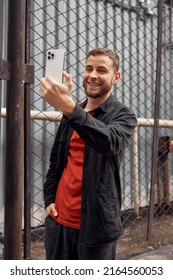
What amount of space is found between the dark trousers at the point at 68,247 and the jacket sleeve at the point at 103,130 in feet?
1.71

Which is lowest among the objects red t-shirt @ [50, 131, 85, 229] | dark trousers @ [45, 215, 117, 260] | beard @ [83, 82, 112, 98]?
dark trousers @ [45, 215, 117, 260]

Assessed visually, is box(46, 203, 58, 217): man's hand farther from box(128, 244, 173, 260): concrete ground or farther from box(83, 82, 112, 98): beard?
box(128, 244, 173, 260): concrete ground

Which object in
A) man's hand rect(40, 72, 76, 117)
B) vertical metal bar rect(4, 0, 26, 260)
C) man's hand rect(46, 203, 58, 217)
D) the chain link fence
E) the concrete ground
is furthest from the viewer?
the chain link fence

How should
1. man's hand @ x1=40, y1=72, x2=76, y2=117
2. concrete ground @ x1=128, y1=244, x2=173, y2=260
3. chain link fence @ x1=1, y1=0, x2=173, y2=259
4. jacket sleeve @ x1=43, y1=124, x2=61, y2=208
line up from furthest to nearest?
chain link fence @ x1=1, y1=0, x2=173, y2=259 → concrete ground @ x1=128, y1=244, x2=173, y2=260 → jacket sleeve @ x1=43, y1=124, x2=61, y2=208 → man's hand @ x1=40, y1=72, x2=76, y2=117

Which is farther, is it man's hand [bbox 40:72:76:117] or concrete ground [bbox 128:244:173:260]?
concrete ground [bbox 128:244:173:260]

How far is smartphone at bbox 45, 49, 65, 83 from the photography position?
1133 mm

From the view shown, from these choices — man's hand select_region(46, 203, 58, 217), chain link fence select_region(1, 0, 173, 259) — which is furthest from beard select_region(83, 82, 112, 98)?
chain link fence select_region(1, 0, 173, 259)

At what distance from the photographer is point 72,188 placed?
1517mm

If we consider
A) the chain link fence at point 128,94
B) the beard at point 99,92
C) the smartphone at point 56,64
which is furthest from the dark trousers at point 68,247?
the chain link fence at point 128,94

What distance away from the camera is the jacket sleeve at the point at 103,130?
3.80 feet

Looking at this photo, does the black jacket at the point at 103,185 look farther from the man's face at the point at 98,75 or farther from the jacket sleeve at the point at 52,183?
the jacket sleeve at the point at 52,183

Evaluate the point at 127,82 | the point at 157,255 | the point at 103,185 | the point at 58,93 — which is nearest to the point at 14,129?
the point at 58,93

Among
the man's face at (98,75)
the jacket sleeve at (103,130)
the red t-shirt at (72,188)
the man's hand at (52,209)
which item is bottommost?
the man's hand at (52,209)

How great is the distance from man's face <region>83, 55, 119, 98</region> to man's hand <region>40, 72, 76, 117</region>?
0.36 metres
